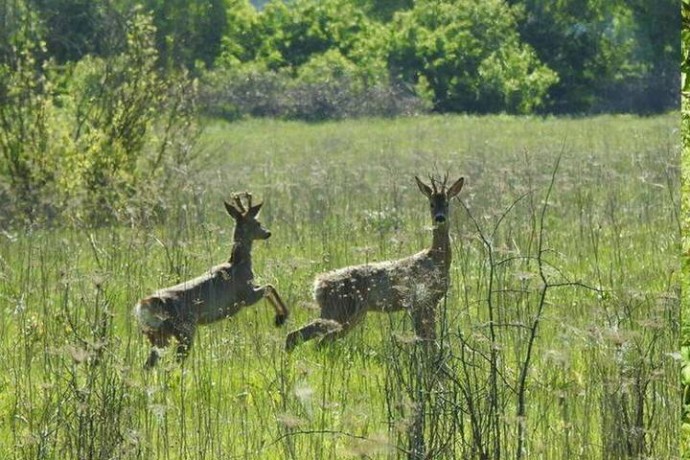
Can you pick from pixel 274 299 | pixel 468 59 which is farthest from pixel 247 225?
pixel 468 59

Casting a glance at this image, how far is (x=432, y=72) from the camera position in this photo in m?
49.3

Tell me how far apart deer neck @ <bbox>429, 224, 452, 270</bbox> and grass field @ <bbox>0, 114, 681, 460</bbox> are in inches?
8.8

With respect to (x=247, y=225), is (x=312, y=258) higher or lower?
lower

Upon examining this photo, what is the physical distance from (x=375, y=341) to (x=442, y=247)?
4.20 feet

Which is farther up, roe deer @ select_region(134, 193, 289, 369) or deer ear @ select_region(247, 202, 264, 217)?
deer ear @ select_region(247, 202, 264, 217)

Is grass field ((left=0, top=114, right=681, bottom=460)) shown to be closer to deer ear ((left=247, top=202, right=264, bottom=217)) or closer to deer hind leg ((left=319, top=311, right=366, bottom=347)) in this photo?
deer hind leg ((left=319, top=311, right=366, bottom=347))

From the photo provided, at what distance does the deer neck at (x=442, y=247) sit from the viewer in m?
9.02

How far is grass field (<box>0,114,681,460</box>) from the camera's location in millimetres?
5121

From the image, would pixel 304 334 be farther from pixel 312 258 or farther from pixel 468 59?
pixel 468 59

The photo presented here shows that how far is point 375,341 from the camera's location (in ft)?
26.7

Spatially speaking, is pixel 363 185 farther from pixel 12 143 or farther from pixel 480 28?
pixel 480 28

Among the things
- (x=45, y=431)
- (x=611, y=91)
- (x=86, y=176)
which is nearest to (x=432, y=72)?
(x=611, y=91)

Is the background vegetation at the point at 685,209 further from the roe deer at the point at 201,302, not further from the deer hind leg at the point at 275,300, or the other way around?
the deer hind leg at the point at 275,300

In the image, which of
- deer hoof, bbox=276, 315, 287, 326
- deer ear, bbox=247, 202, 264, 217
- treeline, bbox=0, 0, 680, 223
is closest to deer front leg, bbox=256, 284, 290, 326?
deer hoof, bbox=276, 315, 287, 326
